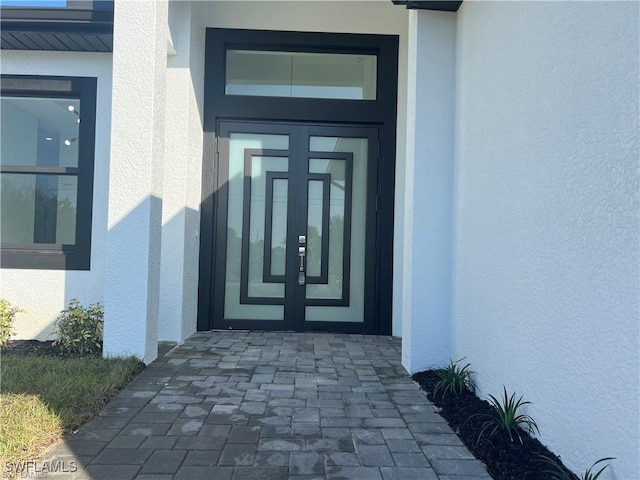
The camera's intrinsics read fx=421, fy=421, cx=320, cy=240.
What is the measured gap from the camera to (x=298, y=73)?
5.59 m

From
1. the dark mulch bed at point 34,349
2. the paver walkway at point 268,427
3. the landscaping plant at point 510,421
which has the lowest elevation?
the paver walkway at point 268,427

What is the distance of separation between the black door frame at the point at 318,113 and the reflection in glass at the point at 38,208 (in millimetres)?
1492

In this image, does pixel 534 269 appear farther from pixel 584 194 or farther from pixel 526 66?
pixel 526 66

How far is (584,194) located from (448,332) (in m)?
2.02

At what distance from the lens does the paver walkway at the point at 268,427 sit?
6.95 feet

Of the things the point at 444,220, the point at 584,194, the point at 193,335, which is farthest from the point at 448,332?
the point at 193,335

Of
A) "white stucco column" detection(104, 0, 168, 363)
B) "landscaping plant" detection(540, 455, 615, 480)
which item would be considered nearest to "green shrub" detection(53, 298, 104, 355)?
"white stucco column" detection(104, 0, 168, 363)

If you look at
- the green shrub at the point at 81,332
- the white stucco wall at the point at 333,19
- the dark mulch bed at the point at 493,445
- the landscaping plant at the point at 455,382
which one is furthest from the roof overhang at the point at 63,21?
the dark mulch bed at the point at 493,445

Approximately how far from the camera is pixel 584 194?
6.45 ft

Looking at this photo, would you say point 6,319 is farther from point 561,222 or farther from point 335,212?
point 561,222

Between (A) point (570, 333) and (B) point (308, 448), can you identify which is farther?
(B) point (308, 448)

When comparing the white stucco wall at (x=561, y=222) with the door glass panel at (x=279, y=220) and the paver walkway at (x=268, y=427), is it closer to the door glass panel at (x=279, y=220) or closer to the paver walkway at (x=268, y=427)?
the paver walkway at (x=268, y=427)

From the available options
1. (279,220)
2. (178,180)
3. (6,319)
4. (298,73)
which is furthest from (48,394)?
(298,73)

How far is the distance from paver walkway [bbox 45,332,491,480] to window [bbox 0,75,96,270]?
1924mm
